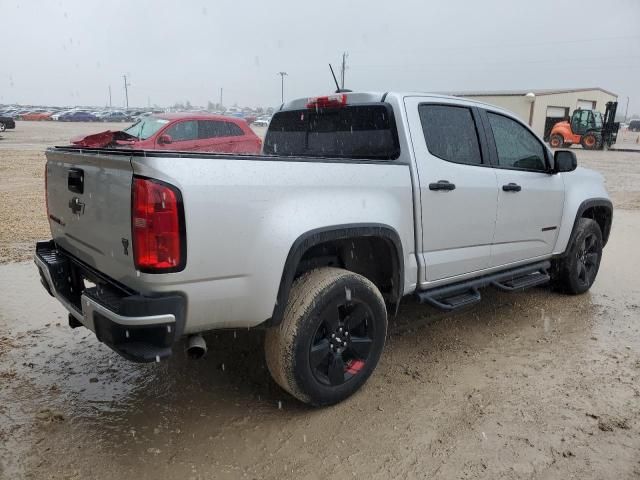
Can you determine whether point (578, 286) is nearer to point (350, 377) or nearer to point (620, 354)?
point (620, 354)

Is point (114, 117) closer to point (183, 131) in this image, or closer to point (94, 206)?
point (183, 131)

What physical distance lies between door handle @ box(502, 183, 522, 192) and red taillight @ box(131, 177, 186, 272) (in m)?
2.63

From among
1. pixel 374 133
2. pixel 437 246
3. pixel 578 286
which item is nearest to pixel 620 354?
pixel 578 286

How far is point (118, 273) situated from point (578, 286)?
4.49 metres

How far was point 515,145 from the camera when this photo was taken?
14.3 ft

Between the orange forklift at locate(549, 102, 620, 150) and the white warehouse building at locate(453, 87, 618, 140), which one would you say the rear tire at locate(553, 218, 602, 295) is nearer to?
the orange forklift at locate(549, 102, 620, 150)

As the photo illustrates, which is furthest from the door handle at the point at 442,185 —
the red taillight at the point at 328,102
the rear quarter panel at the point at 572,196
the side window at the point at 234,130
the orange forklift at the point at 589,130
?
the orange forklift at the point at 589,130

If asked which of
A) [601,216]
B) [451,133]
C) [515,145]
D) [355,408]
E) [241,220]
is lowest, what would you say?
[355,408]

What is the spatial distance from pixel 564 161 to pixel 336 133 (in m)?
1.98

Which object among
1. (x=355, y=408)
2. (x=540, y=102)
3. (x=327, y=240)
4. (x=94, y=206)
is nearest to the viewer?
(x=94, y=206)

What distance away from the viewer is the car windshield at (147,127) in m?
11.6

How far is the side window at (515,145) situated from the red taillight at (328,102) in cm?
121

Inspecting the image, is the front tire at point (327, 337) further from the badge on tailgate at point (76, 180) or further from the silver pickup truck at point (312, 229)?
the badge on tailgate at point (76, 180)

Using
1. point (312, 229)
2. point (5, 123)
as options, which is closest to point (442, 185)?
point (312, 229)
